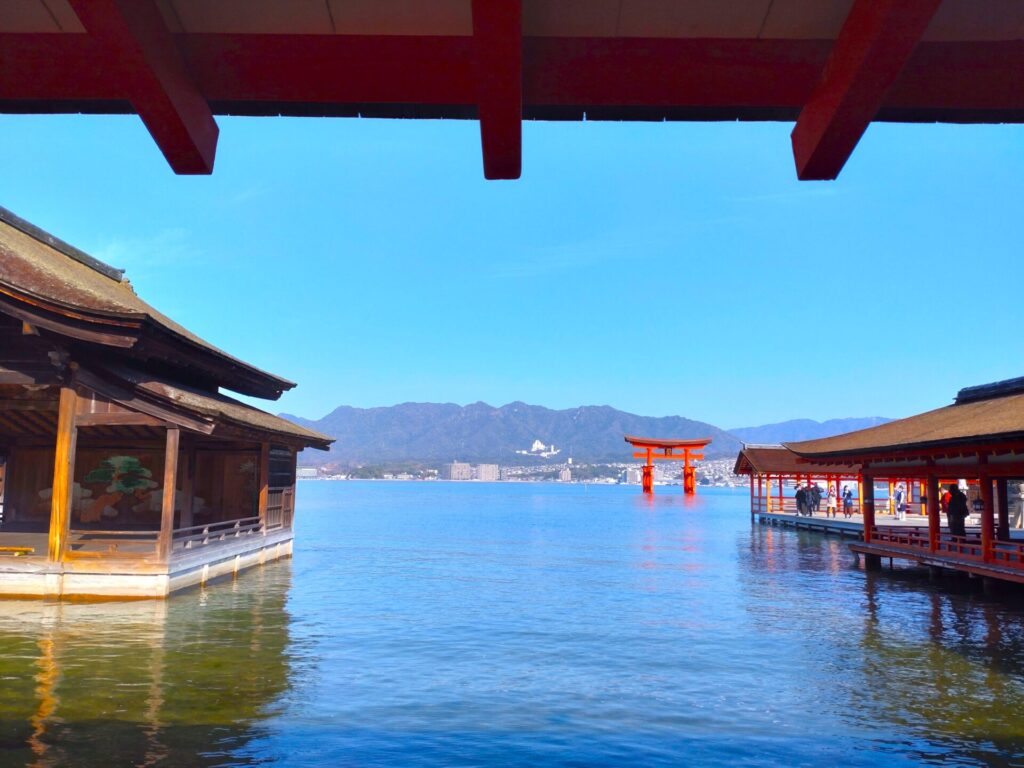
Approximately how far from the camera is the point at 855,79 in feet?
7.79

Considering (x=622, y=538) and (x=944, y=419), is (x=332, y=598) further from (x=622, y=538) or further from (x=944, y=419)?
(x=622, y=538)

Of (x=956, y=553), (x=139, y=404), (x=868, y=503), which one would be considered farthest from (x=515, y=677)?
(x=868, y=503)

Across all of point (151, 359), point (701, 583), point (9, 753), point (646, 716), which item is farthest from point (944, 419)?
point (9, 753)

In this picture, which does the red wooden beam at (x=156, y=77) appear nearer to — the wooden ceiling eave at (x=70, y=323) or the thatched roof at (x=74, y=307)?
the thatched roof at (x=74, y=307)

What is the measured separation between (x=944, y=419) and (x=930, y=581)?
4.61 metres

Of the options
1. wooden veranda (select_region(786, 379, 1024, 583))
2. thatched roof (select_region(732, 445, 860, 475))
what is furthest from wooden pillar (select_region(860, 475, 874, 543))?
thatched roof (select_region(732, 445, 860, 475))

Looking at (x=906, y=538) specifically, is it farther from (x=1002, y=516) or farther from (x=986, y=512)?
(x=986, y=512)

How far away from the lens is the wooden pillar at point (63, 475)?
15430mm

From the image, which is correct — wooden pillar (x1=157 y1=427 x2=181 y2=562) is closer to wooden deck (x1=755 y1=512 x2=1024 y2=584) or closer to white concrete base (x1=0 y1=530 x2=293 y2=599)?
white concrete base (x1=0 y1=530 x2=293 y2=599)

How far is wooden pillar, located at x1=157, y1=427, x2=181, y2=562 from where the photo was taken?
641 inches

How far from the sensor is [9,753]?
7773 millimetres

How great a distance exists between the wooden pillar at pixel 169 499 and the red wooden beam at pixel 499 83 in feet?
49.7

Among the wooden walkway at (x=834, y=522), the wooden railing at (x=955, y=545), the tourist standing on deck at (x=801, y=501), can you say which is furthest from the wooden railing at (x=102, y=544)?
the tourist standing on deck at (x=801, y=501)

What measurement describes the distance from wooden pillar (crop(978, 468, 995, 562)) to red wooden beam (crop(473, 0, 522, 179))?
1903cm
